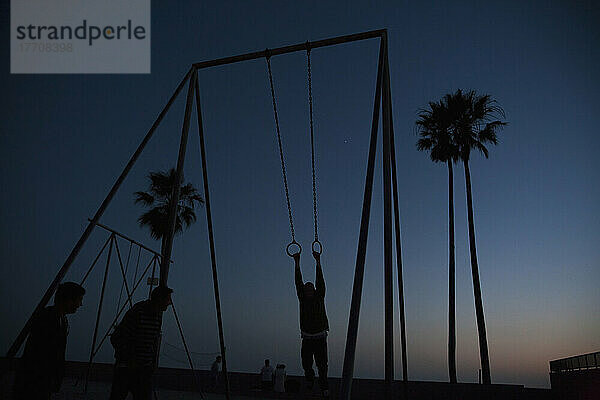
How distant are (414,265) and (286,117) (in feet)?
20.2

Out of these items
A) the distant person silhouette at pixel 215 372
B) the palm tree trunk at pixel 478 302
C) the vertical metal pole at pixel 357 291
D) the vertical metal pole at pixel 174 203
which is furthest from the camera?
the palm tree trunk at pixel 478 302

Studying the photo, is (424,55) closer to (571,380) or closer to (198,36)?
(198,36)

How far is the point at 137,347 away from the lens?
20.6 ft

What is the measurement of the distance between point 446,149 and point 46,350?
66.5 feet

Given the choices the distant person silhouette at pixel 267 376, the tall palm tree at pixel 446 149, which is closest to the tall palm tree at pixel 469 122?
the tall palm tree at pixel 446 149

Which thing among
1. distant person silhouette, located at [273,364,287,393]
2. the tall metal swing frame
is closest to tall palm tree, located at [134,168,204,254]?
distant person silhouette, located at [273,364,287,393]

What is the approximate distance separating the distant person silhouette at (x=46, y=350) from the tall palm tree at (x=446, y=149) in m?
18.7

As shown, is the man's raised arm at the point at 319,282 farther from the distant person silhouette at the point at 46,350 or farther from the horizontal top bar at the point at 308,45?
the distant person silhouette at the point at 46,350

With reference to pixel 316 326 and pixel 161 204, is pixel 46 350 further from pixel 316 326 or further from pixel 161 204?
pixel 161 204

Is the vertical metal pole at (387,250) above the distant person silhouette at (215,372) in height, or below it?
above

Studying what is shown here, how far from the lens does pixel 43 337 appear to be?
5.01 metres

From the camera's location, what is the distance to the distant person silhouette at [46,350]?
4910 mm

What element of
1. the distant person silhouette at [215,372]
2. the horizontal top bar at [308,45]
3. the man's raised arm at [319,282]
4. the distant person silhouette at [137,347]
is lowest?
the distant person silhouette at [215,372]

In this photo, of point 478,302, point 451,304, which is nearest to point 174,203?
point 478,302
